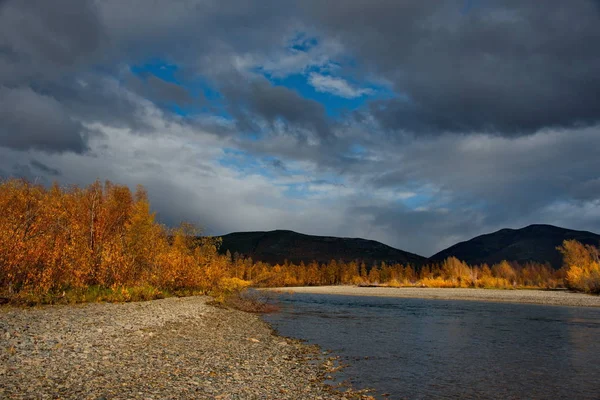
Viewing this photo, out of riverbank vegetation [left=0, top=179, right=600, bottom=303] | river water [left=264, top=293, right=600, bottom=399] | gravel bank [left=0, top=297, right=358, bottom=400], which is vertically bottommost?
river water [left=264, top=293, right=600, bottom=399]

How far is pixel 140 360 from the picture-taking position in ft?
49.8

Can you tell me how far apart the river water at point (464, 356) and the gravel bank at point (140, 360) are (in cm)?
336

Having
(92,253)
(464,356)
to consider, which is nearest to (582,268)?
(464,356)

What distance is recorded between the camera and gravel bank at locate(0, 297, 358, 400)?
11502 millimetres

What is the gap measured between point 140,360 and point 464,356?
18001 millimetres

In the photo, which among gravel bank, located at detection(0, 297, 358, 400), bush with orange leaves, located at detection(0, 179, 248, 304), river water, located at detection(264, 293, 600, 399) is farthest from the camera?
bush with orange leaves, located at detection(0, 179, 248, 304)

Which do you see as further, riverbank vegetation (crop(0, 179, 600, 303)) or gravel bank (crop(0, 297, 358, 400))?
riverbank vegetation (crop(0, 179, 600, 303))

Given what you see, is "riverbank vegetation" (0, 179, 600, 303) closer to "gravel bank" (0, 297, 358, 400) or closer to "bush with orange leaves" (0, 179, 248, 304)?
"bush with orange leaves" (0, 179, 248, 304)

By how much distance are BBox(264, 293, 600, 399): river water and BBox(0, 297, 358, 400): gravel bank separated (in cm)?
336

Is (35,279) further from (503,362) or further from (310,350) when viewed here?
(503,362)

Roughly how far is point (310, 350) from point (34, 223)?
84.9 ft

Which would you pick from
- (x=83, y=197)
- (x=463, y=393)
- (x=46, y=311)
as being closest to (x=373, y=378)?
(x=463, y=393)

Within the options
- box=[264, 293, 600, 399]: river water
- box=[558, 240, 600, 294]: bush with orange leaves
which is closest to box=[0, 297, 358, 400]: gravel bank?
box=[264, 293, 600, 399]: river water

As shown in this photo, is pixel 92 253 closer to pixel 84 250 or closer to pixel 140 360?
pixel 84 250
